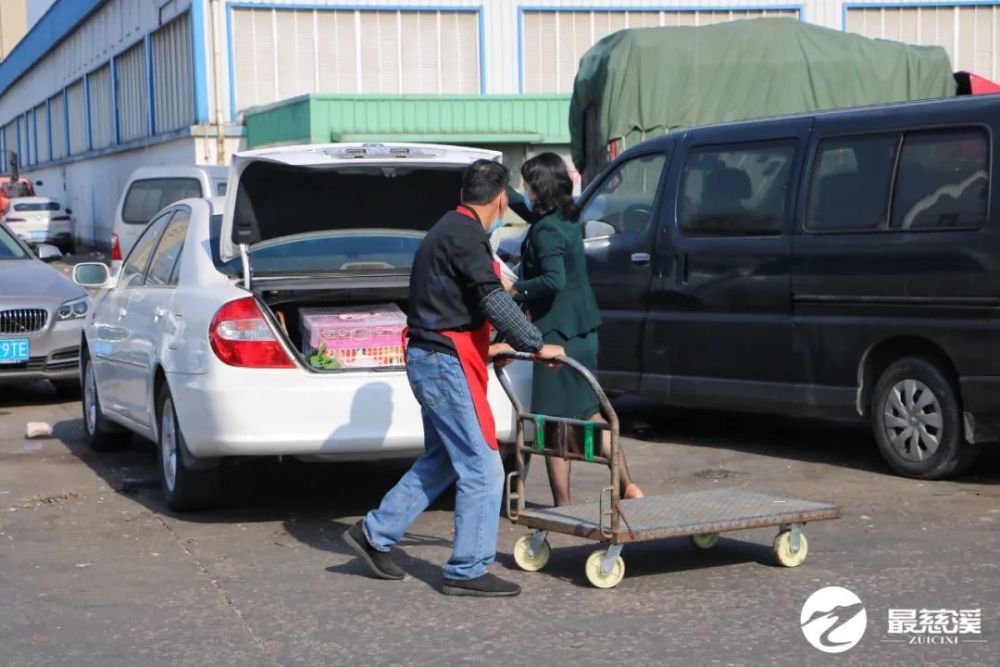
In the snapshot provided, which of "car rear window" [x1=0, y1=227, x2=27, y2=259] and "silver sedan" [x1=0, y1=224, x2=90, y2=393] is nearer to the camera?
"silver sedan" [x1=0, y1=224, x2=90, y2=393]

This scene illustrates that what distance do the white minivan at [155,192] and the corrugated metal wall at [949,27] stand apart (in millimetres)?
22858

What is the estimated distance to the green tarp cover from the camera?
17.2 m

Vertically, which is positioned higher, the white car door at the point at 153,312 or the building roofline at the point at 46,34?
the building roofline at the point at 46,34

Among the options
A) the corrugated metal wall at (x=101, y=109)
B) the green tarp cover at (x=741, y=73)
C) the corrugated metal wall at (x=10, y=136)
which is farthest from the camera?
the corrugated metal wall at (x=10, y=136)

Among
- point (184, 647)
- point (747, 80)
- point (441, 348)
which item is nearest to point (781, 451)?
point (441, 348)

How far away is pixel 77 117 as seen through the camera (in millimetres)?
54875

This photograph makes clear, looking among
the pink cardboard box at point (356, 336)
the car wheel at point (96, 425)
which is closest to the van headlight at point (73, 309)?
the car wheel at point (96, 425)

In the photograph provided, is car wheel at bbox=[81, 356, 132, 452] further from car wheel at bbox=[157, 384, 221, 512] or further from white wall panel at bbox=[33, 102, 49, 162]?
white wall panel at bbox=[33, 102, 49, 162]

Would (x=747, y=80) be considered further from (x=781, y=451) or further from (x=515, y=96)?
(x=515, y=96)

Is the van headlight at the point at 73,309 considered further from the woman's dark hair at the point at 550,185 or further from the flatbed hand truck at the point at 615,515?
the flatbed hand truck at the point at 615,515

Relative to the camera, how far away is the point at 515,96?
3466 cm

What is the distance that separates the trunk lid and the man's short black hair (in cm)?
128

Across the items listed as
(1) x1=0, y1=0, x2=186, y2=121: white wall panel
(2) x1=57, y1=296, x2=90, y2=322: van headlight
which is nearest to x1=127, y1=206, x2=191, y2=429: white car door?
(2) x1=57, y1=296, x2=90, y2=322: van headlight

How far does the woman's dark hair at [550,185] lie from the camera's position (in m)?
7.20
